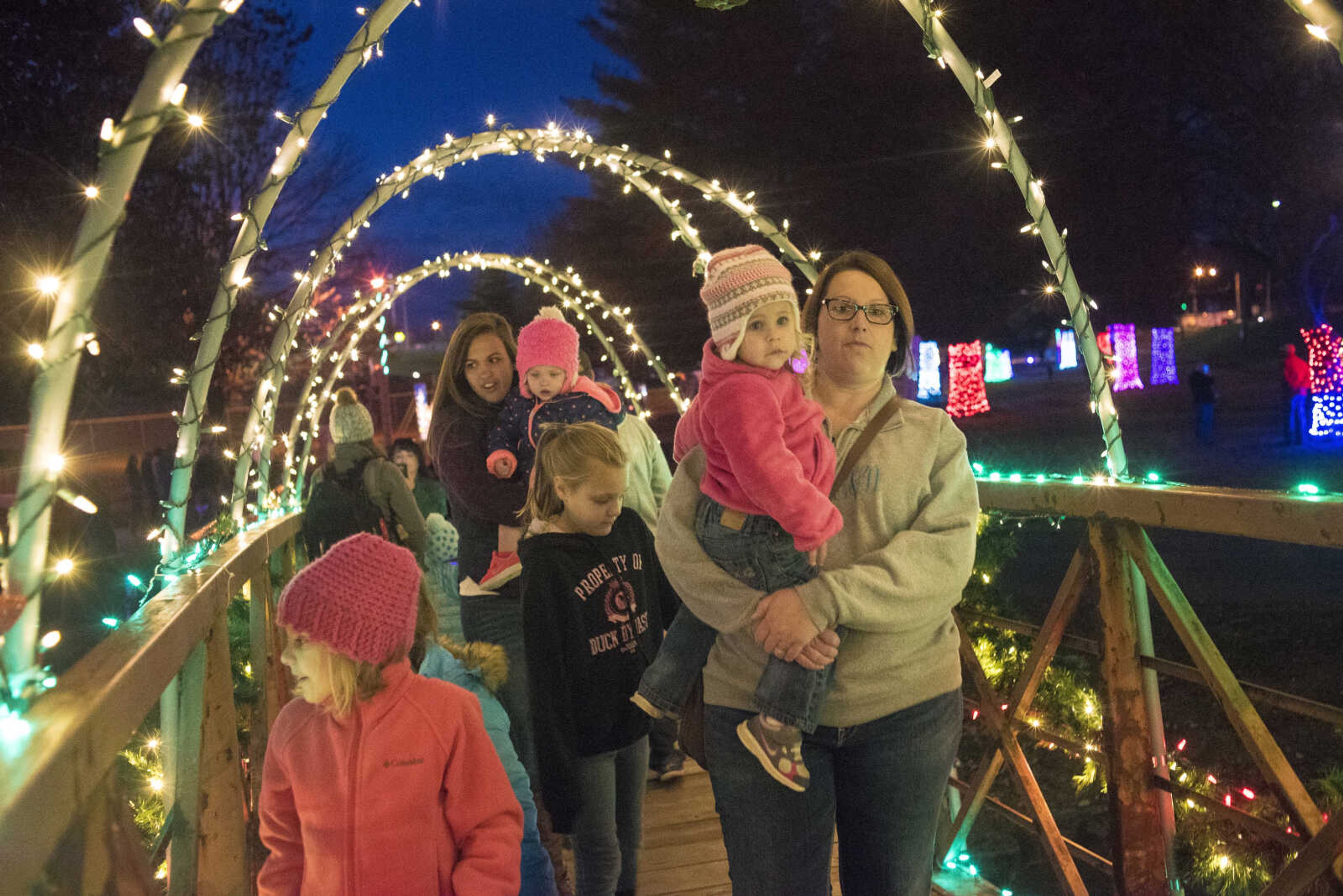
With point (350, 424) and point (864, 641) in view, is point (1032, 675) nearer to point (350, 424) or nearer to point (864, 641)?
point (864, 641)

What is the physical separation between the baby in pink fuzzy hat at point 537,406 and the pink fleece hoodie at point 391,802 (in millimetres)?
1728

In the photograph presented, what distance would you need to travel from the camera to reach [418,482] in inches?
360

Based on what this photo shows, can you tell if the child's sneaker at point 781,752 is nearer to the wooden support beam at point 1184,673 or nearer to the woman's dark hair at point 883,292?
the woman's dark hair at point 883,292

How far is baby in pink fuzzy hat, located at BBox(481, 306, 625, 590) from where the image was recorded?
13.6ft

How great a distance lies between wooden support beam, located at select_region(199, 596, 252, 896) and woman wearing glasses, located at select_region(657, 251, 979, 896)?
3.99 ft

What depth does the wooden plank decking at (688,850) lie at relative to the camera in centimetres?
402

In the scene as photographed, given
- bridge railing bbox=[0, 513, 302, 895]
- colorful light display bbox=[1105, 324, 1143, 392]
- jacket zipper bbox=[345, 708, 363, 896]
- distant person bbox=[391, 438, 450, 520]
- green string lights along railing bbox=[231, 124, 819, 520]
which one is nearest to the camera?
bridge railing bbox=[0, 513, 302, 895]

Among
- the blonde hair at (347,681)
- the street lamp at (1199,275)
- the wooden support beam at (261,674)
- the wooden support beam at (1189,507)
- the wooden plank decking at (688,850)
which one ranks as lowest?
the wooden plank decking at (688,850)

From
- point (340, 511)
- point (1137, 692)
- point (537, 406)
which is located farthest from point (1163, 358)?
point (1137, 692)

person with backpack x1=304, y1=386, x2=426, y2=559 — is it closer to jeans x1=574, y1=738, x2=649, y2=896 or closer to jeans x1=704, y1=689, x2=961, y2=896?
jeans x1=574, y1=738, x2=649, y2=896

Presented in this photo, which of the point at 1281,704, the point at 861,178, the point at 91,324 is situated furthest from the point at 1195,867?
the point at 861,178

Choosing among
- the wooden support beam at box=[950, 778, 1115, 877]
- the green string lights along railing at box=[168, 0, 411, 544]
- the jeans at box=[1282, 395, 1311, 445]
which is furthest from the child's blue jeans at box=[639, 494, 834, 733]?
the jeans at box=[1282, 395, 1311, 445]

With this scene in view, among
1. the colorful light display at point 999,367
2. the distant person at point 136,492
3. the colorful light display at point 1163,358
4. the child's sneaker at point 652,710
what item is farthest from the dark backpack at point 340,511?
the colorful light display at point 999,367

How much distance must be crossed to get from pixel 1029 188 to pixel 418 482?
6.23 m
